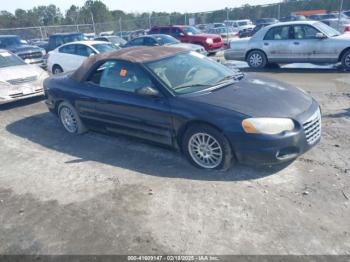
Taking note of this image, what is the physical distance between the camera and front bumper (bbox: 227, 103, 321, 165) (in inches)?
153

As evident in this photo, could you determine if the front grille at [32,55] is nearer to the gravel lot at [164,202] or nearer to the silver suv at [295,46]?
the silver suv at [295,46]

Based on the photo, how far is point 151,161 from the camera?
4.84 metres

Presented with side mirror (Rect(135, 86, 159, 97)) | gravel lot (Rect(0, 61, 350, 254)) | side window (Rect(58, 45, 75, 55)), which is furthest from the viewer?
side window (Rect(58, 45, 75, 55))

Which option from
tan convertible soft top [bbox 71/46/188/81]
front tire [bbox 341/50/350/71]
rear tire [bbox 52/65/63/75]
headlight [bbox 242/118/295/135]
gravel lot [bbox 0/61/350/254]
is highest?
tan convertible soft top [bbox 71/46/188/81]

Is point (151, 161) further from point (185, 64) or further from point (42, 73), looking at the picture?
point (42, 73)

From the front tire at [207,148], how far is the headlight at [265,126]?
342mm

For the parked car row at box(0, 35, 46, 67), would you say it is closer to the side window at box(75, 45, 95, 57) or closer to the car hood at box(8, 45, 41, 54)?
the car hood at box(8, 45, 41, 54)

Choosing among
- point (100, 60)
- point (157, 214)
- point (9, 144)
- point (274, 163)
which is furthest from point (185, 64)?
point (9, 144)

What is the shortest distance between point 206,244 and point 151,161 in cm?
198

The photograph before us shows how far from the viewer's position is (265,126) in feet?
12.8

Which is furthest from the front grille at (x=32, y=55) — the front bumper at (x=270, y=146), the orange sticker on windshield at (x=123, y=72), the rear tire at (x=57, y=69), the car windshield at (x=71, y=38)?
the front bumper at (x=270, y=146)

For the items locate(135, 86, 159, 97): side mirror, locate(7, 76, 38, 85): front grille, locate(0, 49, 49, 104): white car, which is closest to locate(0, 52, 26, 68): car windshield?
locate(0, 49, 49, 104): white car

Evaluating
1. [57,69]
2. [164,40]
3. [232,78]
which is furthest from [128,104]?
[164,40]

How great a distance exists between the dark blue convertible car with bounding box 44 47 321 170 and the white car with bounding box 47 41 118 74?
6.39 metres
